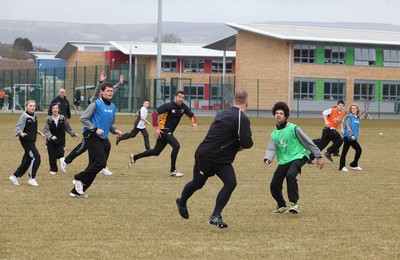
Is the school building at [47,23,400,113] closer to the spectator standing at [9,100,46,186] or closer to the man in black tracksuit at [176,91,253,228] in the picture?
the spectator standing at [9,100,46,186]

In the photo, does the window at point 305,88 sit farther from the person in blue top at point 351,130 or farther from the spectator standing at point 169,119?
the spectator standing at point 169,119

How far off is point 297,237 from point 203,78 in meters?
68.0

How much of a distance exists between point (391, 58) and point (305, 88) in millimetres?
8888

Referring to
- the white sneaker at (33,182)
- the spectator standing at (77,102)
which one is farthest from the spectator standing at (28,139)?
the spectator standing at (77,102)

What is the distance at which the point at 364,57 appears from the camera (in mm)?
67062

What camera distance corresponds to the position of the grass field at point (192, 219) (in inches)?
347

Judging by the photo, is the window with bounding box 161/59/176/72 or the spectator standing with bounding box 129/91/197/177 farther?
the window with bounding box 161/59/176/72

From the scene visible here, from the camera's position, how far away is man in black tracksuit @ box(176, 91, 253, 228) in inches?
395

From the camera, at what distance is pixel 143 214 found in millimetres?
11375

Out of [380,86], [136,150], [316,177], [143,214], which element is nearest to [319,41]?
[380,86]

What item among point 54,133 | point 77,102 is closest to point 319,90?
point 77,102

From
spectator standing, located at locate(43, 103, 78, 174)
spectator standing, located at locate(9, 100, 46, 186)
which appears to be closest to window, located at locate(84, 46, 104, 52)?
spectator standing, located at locate(43, 103, 78, 174)

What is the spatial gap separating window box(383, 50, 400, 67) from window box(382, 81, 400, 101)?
3.73m

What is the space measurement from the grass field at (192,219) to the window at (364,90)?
45189 mm
